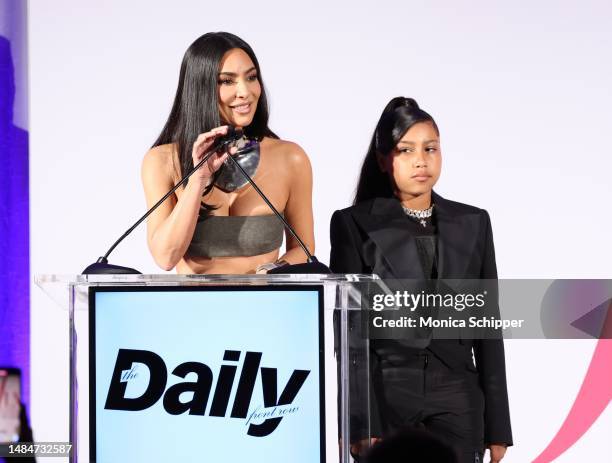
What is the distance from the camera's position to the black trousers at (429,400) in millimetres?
2732

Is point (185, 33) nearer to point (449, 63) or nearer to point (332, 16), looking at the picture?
point (332, 16)

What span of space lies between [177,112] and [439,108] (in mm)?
978

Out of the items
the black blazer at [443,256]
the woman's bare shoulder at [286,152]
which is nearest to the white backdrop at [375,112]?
the woman's bare shoulder at [286,152]

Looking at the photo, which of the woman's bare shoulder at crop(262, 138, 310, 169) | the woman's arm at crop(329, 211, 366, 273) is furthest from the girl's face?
the woman's bare shoulder at crop(262, 138, 310, 169)

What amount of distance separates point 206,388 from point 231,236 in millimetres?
890

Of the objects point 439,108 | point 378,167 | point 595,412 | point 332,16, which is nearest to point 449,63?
point 439,108

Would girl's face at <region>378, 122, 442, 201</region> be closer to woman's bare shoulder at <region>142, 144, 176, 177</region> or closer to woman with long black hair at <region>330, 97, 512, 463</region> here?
woman with long black hair at <region>330, 97, 512, 463</region>

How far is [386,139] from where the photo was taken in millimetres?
2977

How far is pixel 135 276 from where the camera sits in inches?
84.0

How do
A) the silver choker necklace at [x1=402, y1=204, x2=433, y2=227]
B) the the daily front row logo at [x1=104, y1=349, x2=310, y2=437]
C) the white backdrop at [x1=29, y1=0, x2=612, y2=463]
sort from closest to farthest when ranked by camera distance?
1. the the daily front row logo at [x1=104, y1=349, x2=310, y2=437]
2. the silver choker necklace at [x1=402, y1=204, x2=433, y2=227]
3. the white backdrop at [x1=29, y1=0, x2=612, y2=463]

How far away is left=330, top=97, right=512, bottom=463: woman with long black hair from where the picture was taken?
2.75m

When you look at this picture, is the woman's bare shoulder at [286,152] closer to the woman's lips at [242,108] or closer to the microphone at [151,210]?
the woman's lips at [242,108]

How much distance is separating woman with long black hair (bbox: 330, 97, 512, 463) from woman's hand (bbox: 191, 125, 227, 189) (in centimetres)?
43

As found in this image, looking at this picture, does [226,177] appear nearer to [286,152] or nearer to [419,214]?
[286,152]
